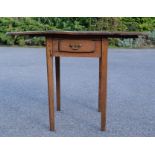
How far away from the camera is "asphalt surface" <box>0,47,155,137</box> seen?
136 inches

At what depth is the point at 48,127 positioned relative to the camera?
350cm

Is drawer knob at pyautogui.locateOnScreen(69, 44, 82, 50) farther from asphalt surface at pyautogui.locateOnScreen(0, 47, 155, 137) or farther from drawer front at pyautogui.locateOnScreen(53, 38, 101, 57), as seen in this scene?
asphalt surface at pyautogui.locateOnScreen(0, 47, 155, 137)

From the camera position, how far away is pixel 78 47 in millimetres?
3152

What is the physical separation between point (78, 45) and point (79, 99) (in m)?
1.55

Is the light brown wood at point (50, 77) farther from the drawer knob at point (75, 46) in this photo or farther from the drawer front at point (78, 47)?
the drawer knob at point (75, 46)

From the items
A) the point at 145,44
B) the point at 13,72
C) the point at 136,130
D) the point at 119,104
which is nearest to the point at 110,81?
the point at 119,104

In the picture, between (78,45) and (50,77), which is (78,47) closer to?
(78,45)

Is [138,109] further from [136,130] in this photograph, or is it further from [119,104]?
[136,130]

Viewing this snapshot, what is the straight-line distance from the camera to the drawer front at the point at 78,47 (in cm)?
315

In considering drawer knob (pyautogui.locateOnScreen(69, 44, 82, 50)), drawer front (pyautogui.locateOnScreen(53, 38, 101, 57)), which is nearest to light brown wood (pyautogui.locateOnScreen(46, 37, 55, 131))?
drawer front (pyautogui.locateOnScreen(53, 38, 101, 57))

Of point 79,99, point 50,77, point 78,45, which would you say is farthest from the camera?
point 79,99

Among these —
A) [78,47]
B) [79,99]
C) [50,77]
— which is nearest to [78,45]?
[78,47]

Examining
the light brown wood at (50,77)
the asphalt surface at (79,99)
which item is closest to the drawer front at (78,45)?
the light brown wood at (50,77)

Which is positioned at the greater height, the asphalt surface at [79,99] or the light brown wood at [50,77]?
the light brown wood at [50,77]
